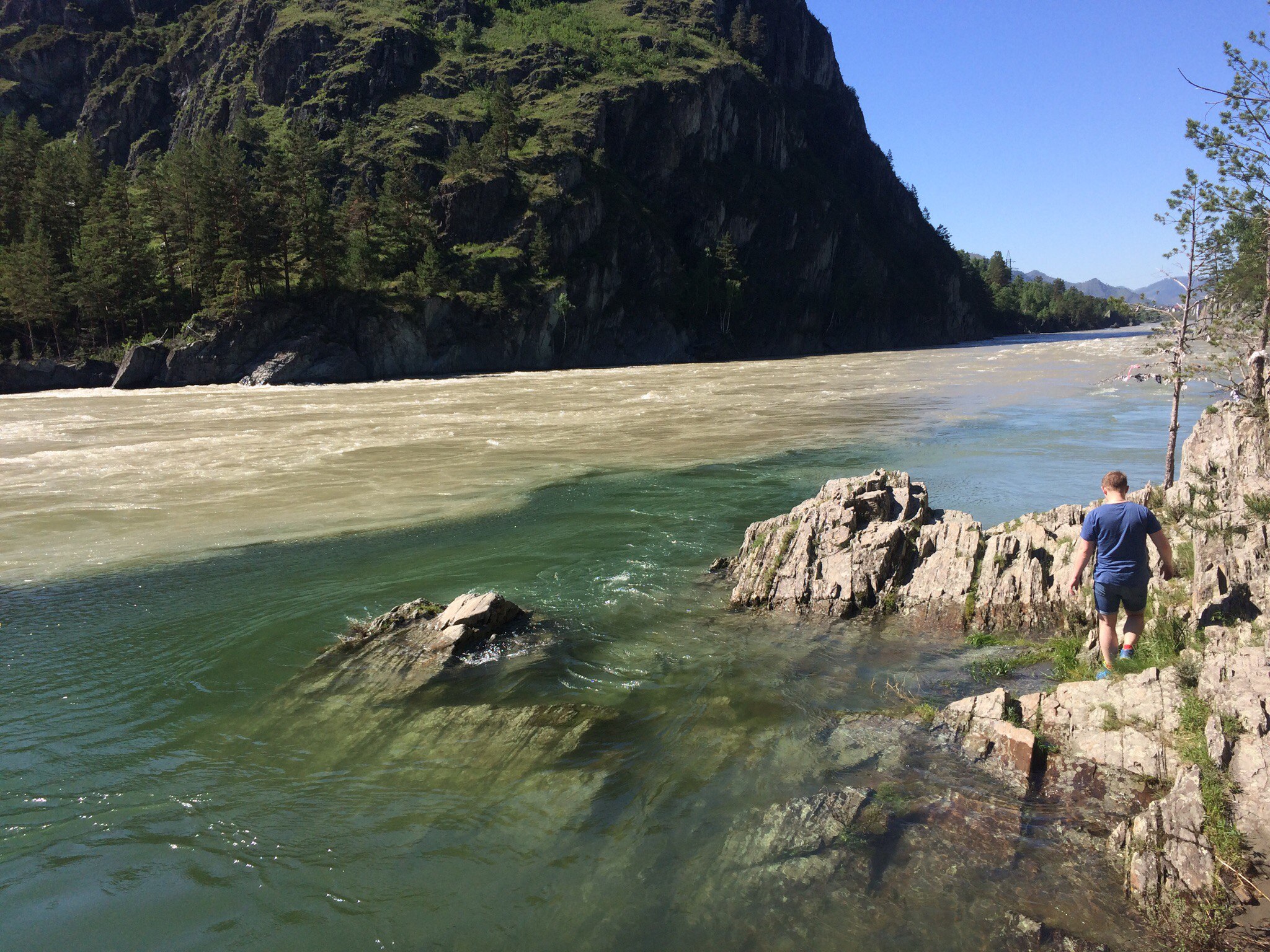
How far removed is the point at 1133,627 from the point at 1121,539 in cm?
104

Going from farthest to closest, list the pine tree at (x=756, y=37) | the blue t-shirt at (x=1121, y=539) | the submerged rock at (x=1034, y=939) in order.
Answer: the pine tree at (x=756, y=37)
the blue t-shirt at (x=1121, y=539)
the submerged rock at (x=1034, y=939)

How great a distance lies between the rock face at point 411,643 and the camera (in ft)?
32.6

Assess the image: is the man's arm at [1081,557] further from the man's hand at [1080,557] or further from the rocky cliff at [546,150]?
the rocky cliff at [546,150]

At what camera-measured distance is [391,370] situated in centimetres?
7288

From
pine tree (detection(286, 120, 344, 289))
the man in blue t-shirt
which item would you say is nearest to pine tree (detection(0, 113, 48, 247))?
pine tree (detection(286, 120, 344, 289))

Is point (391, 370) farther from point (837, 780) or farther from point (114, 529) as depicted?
point (837, 780)

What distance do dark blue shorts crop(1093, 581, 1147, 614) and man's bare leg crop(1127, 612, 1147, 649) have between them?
5cm

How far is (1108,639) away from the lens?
27.1ft

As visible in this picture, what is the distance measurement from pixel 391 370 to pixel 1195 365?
67371 millimetres

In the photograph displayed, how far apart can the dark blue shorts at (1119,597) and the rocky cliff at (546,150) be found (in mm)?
67868

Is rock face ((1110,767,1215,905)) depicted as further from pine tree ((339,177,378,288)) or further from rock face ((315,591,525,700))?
pine tree ((339,177,378,288))

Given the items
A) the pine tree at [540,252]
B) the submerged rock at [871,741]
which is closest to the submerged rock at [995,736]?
the submerged rock at [871,741]

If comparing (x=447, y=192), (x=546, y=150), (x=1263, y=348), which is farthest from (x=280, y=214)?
(x=1263, y=348)

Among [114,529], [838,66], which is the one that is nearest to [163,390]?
[114,529]
